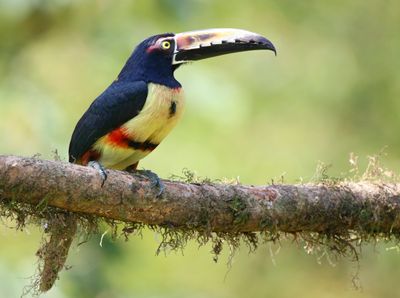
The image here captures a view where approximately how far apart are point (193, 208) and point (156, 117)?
0.68 metres

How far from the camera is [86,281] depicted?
6.28 meters

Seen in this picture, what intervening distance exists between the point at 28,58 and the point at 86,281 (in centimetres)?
166

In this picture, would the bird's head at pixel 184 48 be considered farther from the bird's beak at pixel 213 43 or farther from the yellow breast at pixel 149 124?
the yellow breast at pixel 149 124

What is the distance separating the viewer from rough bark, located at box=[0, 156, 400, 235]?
13.1 feet

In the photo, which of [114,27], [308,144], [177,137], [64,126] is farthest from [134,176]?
[308,144]

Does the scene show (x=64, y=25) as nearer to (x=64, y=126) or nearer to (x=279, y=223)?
(x=64, y=126)

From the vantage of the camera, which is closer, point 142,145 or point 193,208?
point 193,208

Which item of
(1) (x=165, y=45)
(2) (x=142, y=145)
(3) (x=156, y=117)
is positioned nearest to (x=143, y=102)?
(3) (x=156, y=117)

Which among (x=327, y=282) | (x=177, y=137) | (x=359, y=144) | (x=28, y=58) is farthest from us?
(x=359, y=144)

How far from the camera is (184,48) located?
523 cm

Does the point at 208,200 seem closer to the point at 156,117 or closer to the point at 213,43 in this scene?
the point at 156,117

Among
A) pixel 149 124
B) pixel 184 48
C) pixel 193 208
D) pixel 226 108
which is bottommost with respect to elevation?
pixel 226 108

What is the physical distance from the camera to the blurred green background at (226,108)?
20.9 feet

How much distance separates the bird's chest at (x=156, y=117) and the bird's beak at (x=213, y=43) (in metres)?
0.33
